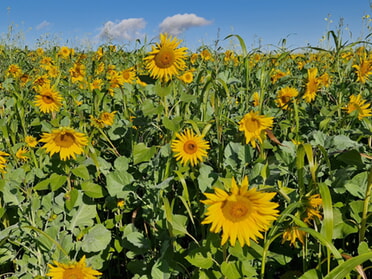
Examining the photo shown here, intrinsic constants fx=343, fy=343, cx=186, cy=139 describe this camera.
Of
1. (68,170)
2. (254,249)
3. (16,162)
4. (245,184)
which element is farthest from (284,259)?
(16,162)

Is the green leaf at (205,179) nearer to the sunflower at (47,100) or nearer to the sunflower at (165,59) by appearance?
the sunflower at (165,59)

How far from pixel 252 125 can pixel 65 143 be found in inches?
35.5

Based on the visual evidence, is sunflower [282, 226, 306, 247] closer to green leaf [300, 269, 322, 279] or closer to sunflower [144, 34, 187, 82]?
green leaf [300, 269, 322, 279]

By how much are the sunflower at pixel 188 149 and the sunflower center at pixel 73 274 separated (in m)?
0.63

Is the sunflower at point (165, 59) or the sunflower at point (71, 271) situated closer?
the sunflower at point (71, 271)

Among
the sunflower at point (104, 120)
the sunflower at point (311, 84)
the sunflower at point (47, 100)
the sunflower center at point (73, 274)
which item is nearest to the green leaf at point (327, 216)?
the sunflower center at point (73, 274)

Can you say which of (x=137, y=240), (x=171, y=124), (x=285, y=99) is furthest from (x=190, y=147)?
(x=285, y=99)

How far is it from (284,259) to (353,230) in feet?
0.96

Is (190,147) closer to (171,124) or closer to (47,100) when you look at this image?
(171,124)

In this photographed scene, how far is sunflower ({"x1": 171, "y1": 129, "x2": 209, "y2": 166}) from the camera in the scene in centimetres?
159

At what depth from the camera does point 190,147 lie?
161cm

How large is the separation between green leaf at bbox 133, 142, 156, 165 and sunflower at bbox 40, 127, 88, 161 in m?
0.24

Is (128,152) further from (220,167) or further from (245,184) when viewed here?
(245,184)

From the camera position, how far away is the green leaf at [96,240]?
143 centimetres
